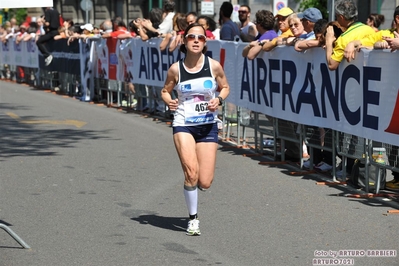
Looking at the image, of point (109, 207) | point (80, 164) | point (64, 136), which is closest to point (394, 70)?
point (109, 207)

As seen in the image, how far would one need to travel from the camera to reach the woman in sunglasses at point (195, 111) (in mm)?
8805

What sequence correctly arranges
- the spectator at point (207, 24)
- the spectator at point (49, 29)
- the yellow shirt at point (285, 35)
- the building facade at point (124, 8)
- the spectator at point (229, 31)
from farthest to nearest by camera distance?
1. the building facade at point (124, 8)
2. the spectator at point (49, 29)
3. the spectator at point (207, 24)
4. the spectator at point (229, 31)
5. the yellow shirt at point (285, 35)

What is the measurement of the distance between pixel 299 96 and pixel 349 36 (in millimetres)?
1663

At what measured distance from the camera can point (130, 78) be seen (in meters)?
21.2

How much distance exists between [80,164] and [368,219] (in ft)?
16.4

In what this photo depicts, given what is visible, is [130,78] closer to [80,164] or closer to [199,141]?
[80,164]

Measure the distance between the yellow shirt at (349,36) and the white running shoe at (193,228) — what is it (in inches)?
127

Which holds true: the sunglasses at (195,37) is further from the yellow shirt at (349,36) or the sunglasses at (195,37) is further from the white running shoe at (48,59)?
the white running shoe at (48,59)

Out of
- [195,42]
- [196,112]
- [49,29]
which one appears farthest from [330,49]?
[49,29]

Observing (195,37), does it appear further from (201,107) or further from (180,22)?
(180,22)

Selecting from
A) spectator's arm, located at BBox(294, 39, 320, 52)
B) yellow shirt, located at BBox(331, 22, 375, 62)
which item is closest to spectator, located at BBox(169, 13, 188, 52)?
spectator's arm, located at BBox(294, 39, 320, 52)

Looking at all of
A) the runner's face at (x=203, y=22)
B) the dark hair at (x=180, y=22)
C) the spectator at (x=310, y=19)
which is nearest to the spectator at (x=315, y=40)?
the spectator at (x=310, y=19)

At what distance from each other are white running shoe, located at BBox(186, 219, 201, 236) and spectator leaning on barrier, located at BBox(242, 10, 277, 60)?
5406 millimetres

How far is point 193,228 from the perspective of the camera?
8.56m
